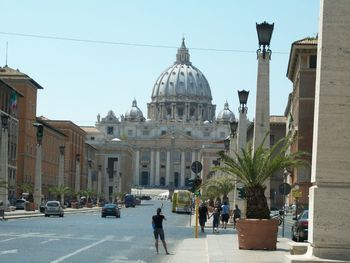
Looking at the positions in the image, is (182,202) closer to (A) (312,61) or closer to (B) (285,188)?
(A) (312,61)

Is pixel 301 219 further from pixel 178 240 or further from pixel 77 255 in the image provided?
pixel 77 255

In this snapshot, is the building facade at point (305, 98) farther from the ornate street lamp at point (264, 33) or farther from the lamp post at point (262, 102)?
the ornate street lamp at point (264, 33)

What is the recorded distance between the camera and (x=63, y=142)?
152000 mm

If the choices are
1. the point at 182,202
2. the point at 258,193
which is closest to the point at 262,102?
the point at 258,193

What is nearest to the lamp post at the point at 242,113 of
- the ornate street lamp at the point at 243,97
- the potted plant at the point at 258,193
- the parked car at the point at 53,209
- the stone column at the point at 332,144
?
the ornate street lamp at the point at 243,97

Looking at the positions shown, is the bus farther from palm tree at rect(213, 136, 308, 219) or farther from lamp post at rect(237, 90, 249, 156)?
palm tree at rect(213, 136, 308, 219)

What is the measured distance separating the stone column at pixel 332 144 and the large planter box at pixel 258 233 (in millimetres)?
10124

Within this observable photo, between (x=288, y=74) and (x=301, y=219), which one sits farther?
(x=288, y=74)

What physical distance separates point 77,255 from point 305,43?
61.4 meters

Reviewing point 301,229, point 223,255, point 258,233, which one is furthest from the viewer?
point 301,229

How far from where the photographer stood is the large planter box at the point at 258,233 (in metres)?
24.3

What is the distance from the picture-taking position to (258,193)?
25516 mm

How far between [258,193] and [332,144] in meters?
11.6

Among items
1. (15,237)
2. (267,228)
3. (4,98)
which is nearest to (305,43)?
(4,98)
